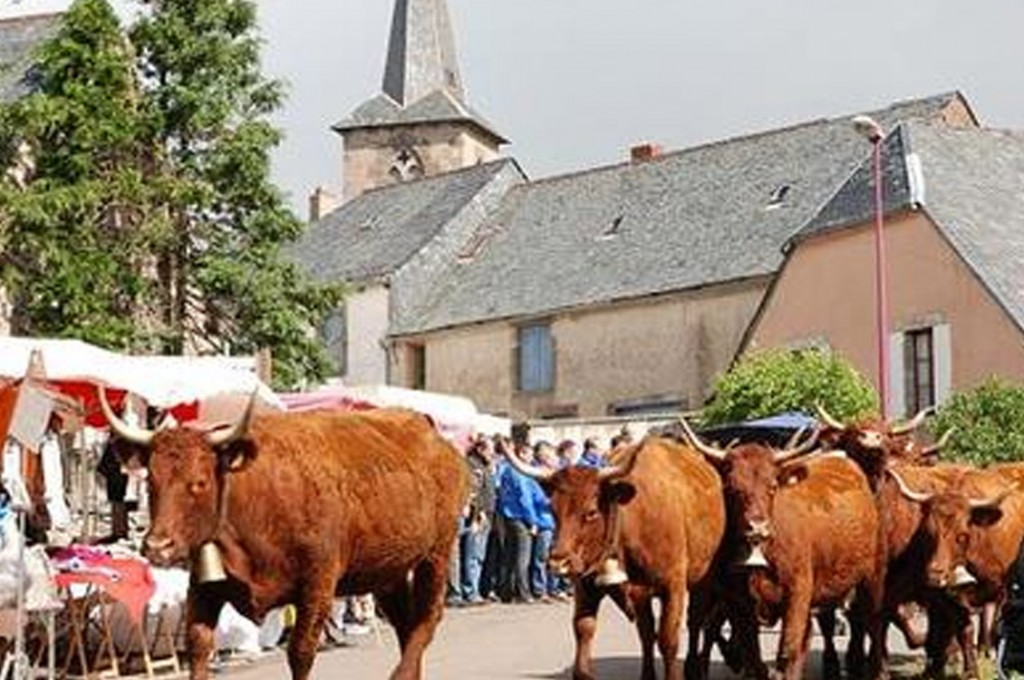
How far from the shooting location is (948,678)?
1552 cm

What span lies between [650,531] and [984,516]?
336 cm

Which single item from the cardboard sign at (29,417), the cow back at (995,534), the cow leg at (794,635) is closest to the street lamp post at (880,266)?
the cow back at (995,534)

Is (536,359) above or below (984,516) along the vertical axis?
above

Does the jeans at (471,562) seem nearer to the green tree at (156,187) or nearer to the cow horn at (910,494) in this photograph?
the cow horn at (910,494)

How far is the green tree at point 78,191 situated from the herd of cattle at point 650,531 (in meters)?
22.5

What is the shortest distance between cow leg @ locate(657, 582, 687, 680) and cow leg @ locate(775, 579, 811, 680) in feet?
2.43

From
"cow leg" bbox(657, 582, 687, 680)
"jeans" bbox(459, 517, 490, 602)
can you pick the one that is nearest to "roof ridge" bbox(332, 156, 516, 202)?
"jeans" bbox(459, 517, 490, 602)

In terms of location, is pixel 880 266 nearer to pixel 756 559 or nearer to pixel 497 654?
pixel 497 654

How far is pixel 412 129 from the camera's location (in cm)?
8812

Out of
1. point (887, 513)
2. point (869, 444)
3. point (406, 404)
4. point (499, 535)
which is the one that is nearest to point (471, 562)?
point (499, 535)

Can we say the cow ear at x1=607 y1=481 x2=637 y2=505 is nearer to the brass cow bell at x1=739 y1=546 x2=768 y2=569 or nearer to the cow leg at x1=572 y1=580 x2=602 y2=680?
the cow leg at x1=572 y1=580 x2=602 y2=680

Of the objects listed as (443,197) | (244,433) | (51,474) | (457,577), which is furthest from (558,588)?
(443,197)

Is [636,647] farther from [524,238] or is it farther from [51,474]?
[524,238]

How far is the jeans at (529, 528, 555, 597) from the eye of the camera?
24.3 meters
